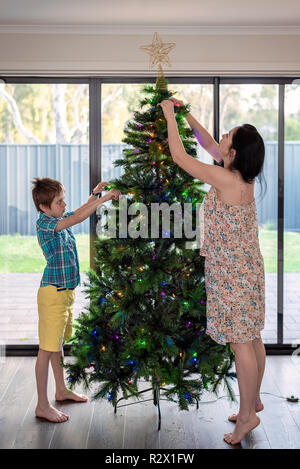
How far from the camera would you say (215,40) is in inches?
161

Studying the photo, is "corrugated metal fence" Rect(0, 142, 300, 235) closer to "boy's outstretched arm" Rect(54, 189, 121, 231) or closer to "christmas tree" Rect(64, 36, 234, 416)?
"boy's outstretched arm" Rect(54, 189, 121, 231)

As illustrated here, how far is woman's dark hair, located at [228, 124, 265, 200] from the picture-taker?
2740 millimetres

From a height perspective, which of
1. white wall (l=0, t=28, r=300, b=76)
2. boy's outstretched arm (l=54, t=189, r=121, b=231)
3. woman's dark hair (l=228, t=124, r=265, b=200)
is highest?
white wall (l=0, t=28, r=300, b=76)

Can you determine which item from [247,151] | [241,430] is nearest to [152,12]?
[247,151]

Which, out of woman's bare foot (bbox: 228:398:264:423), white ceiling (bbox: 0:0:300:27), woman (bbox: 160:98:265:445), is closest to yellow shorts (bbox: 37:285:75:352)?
woman (bbox: 160:98:265:445)

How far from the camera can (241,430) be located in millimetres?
2900

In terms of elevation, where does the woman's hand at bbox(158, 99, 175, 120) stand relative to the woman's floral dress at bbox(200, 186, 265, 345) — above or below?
above

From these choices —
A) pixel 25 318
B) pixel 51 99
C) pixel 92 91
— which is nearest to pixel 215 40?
pixel 92 91

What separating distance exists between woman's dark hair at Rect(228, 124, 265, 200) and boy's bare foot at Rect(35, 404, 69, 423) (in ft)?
5.22

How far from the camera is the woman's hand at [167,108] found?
2.76 metres

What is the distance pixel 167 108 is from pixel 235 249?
2.40ft

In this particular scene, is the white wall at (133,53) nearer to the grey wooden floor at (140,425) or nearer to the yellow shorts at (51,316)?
the yellow shorts at (51,316)

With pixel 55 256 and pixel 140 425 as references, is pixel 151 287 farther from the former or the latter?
pixel 140 425
